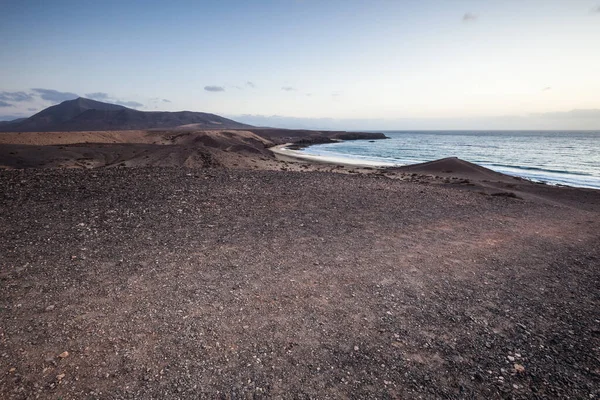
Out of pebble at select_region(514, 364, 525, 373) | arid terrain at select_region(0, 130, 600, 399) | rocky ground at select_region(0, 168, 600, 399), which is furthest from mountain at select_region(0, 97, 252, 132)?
pebble at select_region(514, 364, 525, 373)

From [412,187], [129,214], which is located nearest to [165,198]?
[129,214]

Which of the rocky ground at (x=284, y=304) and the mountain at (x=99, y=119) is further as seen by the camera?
the mountain at (x=99, y=119)

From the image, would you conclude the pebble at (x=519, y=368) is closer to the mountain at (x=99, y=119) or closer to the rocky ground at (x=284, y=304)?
the rocky ground at (x=284, y=304)

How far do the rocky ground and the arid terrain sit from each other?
3cm

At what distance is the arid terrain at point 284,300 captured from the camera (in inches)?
169

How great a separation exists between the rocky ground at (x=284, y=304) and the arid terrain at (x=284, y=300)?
3cm

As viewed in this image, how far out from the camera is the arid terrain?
4285 millimetres

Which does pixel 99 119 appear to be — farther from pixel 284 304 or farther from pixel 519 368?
pixel 519 368

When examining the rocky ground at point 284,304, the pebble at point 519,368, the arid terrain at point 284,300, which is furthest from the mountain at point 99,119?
the pebble at point 519,368

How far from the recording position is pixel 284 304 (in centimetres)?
609

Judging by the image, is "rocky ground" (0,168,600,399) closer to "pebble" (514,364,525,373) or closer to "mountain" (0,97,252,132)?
"pebble" (514,364,525,373)

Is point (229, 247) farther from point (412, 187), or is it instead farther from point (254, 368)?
point (412, 187)

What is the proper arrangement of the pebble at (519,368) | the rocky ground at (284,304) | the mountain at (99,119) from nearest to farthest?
the rocky ground at (284,304) < the pebble at (519,368) < the mountain at (99,119)

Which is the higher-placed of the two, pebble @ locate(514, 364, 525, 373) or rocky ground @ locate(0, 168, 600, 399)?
rocky ground @ locate(0, 168, 600, 399)
